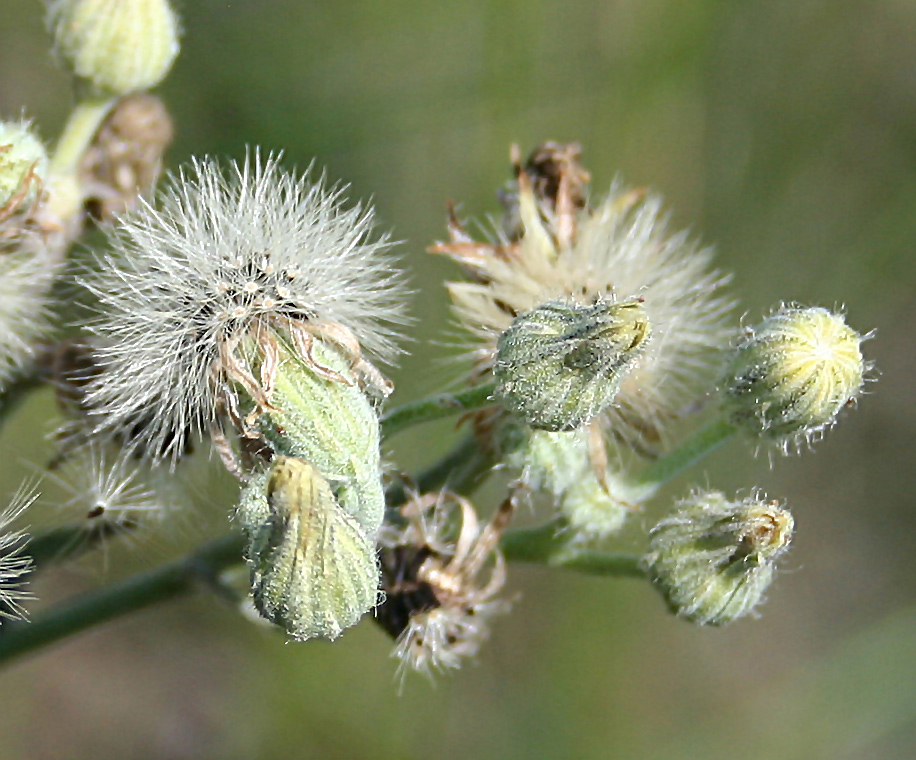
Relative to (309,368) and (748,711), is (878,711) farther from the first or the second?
(309,368)

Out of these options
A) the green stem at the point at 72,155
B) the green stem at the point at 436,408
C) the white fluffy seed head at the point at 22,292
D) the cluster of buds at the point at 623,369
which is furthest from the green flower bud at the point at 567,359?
the green stem at the point at 72,155

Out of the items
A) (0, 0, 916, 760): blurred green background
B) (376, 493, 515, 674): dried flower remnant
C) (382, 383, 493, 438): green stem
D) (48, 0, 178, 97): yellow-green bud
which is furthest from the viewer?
(0, 0, 916, 760): blurred green background

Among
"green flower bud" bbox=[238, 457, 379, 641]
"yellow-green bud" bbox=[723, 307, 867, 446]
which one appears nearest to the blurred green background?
"yellow-green bud" bbox=[723, 307, 867, 446]

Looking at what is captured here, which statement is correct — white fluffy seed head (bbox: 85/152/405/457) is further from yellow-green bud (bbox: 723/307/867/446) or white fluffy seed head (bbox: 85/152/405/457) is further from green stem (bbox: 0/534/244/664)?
yellow-green bud (bbox: 723/307/867/446)

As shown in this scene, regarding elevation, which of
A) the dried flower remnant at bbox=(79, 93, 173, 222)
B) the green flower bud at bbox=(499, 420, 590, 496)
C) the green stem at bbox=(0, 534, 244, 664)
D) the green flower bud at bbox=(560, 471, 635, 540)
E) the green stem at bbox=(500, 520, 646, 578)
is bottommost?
the green stem at bbox=(0, 534, 244, 664)

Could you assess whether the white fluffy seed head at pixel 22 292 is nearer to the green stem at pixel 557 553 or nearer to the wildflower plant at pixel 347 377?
the wildflower plant at pixel 347 377

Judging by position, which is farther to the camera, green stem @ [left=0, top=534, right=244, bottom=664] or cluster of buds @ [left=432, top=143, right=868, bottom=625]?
green stem @ [left=0, top=534, right=244, bottom=664]

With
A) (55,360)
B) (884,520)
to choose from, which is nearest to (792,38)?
(884,520)
